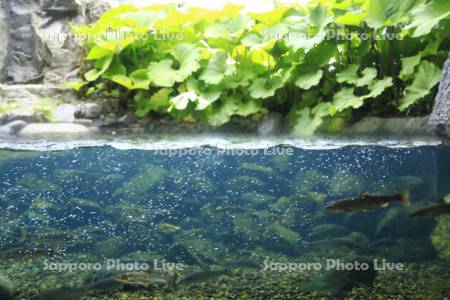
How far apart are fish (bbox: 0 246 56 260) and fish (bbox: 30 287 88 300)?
23cm

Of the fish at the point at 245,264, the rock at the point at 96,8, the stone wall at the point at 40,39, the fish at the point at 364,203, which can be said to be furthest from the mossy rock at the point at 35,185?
the rock at the point at 96,8

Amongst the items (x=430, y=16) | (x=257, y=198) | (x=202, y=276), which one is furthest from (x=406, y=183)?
(x=430, y=16)

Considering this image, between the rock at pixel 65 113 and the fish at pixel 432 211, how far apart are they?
11.8ft

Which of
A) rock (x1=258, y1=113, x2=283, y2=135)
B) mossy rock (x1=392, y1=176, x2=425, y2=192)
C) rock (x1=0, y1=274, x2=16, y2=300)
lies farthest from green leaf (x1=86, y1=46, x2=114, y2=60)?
rock (x1=0, y1=274, x2=16, y2=300)

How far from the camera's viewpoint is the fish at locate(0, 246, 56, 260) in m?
1.44

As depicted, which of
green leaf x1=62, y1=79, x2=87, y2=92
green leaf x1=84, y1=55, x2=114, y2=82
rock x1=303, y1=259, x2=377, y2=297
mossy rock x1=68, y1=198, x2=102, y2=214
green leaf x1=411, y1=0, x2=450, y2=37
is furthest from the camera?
green leaf x1=62, y1=79, x2=87, y2=92

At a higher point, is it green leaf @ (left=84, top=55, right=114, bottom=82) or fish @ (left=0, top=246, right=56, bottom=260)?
green leaf @ (left=84, top=55, right=114, bottom=82)

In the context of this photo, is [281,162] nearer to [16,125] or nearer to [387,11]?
[387,11]

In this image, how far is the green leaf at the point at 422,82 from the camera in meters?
3.46

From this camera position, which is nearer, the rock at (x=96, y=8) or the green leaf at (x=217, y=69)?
the green leaf at (x=217, y=69)

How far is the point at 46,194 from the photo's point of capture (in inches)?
80.5

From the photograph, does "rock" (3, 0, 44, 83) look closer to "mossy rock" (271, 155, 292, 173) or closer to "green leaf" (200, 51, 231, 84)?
→ "green leaf" (200, 51, 231, 84)

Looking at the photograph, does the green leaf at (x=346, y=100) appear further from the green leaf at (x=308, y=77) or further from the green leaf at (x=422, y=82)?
the green leaf at (x=422, y=82)

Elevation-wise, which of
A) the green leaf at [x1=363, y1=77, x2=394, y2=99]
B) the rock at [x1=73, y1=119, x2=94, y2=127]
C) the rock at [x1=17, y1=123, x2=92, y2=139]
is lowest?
the rock at [x1=17, y1=123, x2=92, y2=139]
